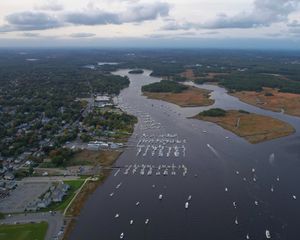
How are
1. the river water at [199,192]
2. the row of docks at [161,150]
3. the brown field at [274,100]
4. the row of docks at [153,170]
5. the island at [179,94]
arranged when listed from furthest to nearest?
the island at [179,94], the brown field at [274,100], the row of docks at [161,150], the row of docks at [153,170], the river water at [199,192]

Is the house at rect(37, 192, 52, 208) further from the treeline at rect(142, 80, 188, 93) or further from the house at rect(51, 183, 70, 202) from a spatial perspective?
the treeline at rect(142, 80, 188, 93)

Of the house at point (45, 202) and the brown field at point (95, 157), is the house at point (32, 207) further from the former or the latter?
the brown field at point (95, 157)

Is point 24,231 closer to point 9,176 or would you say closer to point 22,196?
point 22,196

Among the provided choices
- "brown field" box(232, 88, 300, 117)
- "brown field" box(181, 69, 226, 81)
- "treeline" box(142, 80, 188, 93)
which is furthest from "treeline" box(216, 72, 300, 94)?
"treeline" box(142, 80, 188, 93)

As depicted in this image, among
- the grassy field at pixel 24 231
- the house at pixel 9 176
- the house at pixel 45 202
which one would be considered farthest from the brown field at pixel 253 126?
the grassy field at pixel 24 231

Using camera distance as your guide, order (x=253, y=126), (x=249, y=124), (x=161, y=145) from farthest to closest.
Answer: (x=249, y=124), (x=253, y=126), (x=161, y=145)

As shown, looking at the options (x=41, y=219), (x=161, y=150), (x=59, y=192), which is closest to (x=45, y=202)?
(x=59, y=192)
